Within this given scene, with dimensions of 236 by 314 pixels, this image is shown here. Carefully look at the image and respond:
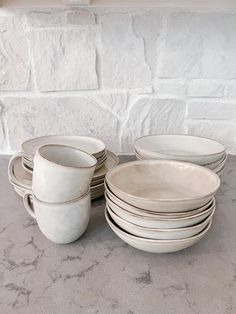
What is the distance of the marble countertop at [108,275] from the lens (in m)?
0.52

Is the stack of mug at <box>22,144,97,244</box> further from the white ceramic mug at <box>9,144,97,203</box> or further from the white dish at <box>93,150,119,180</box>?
the white dish at <box>93,150,119,180</box>

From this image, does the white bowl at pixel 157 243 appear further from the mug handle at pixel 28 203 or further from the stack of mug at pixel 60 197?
the mug handle at pixel 28 203

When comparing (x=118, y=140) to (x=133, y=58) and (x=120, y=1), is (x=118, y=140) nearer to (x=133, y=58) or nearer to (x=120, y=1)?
(x=133, y=58)

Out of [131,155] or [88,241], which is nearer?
[88,241]

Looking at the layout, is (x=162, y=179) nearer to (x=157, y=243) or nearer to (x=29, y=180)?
(x=157, y=243)

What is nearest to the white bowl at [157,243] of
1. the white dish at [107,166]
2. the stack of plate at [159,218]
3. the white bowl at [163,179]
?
the stack of plate at [159,218]

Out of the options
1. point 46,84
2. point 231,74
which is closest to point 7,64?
point 46,84

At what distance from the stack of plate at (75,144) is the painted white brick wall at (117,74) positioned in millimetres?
139

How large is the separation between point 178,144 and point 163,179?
0.79ft

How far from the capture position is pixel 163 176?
75 centimetres

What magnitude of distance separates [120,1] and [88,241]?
58 centimetres

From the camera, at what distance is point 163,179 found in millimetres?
753

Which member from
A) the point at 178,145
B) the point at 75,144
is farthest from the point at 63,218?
the point at 178,145

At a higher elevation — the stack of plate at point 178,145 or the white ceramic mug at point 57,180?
the white ceramic mug at point 57,180
